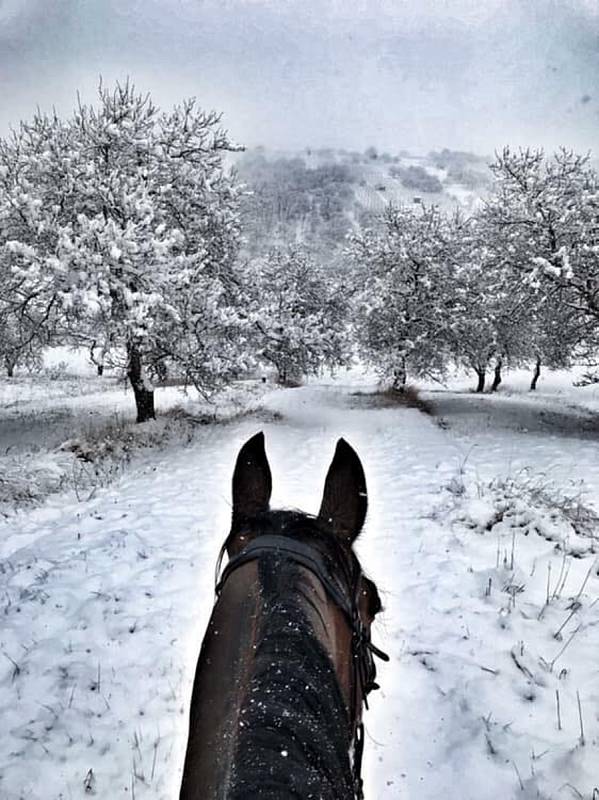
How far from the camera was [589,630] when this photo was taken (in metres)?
3.40

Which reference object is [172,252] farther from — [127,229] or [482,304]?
[482,304]

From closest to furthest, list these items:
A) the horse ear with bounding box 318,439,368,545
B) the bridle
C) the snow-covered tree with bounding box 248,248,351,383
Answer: the bridle, the horse ear with bounding box 318,439,368,545, the snow-covered tree with bounding box 248,248,351,383

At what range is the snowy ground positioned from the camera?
100 inches

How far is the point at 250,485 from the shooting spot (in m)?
1.68

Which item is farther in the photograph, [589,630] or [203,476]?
[203,476]

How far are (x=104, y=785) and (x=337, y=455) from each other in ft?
8.14

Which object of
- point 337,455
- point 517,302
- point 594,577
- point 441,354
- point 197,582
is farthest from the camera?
point 441,354

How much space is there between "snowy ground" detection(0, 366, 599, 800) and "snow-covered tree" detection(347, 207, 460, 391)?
10.9 m

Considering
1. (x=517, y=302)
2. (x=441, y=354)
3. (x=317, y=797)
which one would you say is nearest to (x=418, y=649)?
(x=317, y=797)

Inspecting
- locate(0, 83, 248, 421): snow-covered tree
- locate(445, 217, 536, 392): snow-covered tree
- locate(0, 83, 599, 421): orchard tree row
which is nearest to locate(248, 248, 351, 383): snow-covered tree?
locate(0, 83, 599, 421): orchard tree row

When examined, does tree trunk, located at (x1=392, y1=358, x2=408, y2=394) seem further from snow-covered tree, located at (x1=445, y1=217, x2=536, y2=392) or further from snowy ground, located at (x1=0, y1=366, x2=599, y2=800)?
snowy ground, located at (x1=0, y1=366, x2=599, y2=800)

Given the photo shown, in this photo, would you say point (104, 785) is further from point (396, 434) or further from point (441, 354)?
point (441, 354)

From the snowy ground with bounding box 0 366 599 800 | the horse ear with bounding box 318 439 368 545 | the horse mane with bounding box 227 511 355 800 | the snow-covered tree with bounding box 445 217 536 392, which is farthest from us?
the snow-covered tree with bounding box 445 217 536 392

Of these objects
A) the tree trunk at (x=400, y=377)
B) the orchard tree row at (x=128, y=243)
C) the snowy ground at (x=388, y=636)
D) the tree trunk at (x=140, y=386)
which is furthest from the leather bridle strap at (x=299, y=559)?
the tree trunk at (x=400, y=377)
